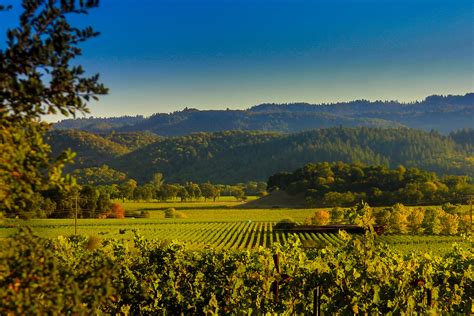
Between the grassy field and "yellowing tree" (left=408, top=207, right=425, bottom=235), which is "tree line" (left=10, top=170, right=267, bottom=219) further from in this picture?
"yellowing tree" (left=408, top=207, right=425, bottom=235)

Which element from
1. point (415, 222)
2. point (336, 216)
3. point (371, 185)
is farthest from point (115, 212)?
point (371, 185)

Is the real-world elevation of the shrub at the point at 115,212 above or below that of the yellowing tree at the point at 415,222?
below

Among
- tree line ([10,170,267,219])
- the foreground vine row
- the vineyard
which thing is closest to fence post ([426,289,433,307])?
the foreground vine row

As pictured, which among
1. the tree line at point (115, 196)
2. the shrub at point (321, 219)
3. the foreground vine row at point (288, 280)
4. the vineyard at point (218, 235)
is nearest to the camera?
the foreground vine row at point (288, 280)

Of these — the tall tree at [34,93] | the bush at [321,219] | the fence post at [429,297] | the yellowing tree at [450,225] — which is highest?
the tall tree at [34,93]

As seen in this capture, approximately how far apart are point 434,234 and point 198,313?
69666 mm

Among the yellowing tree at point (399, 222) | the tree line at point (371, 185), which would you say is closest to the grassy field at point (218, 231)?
the yellowing tree at point (399, 222)

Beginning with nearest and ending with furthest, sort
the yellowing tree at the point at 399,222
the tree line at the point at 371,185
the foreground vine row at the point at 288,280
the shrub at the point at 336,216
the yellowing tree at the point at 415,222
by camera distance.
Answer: the foreground vine row at the point at 288,280 < the yellowing tree at the point at 399,222 < the yellowing tree at the point at 415,222 < the shrub at the point at 336,216 < the tree line at the point at 371,185

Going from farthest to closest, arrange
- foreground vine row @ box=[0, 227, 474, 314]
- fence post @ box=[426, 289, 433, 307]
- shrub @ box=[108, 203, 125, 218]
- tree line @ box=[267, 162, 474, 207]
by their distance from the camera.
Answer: tree line @ box=[267, 162, 474, 207], shrub @ box=[108, 203, 125, 218], fence post @ box=[426, 289, 433, 307], foreground vine row @ box=[0, 227, 474, 314]

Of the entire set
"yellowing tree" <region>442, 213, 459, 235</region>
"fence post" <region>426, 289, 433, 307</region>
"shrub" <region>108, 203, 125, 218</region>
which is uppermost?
"fence post" <region>426, 289, 433, 307</region>

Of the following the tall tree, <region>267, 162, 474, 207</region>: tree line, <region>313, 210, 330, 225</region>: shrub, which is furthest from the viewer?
<region>267, 162, 474, 207</region>: tree line

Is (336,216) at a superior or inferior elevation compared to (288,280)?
inferior

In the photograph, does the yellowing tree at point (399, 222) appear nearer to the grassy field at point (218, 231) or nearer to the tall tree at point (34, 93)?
the grassy field at point (218, 231)

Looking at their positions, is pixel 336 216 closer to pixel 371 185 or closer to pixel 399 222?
pixel 399 222
